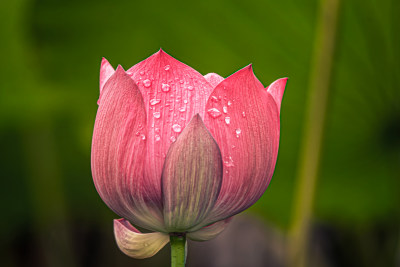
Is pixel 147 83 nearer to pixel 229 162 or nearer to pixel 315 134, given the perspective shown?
pixel 229 162

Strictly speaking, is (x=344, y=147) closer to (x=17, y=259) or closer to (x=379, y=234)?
(x=379, y=234)

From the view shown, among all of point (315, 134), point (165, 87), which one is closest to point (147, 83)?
point (165, 87)

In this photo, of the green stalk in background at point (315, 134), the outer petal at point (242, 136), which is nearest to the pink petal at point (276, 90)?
the outer petal at point (242, 136)

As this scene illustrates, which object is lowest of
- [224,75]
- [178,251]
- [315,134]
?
[178,251]

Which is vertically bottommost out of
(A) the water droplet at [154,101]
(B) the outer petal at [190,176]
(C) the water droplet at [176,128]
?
(B) the outer petal at [190,176]

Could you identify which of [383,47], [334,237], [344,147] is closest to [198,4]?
[383,47]

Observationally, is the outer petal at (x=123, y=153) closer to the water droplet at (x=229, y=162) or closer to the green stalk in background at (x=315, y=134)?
the water droplet at (x=229, y=162)
